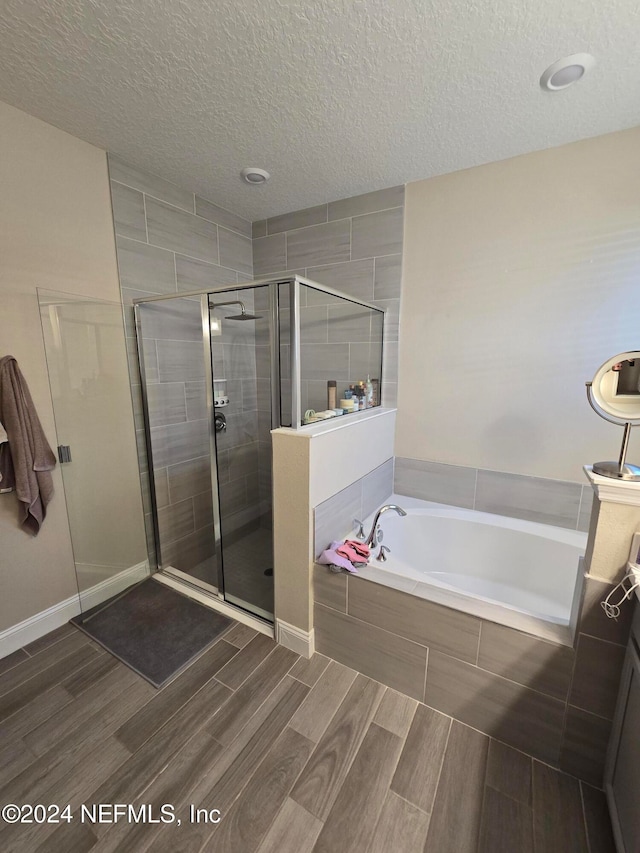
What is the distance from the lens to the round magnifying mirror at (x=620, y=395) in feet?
3.49

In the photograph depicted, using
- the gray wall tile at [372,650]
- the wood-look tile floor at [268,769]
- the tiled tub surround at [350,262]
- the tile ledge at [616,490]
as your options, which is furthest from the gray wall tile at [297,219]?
the wood-look tile floor at [268,769]

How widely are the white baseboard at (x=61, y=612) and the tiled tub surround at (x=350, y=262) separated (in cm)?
172

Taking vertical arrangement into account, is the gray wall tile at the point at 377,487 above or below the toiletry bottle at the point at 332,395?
below

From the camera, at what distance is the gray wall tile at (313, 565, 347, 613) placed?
1612mm

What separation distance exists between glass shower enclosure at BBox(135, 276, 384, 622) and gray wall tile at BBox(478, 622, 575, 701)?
3.72 feet

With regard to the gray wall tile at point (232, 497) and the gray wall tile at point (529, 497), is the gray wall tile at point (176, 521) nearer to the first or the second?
the gray wall tile at point (232, 497)

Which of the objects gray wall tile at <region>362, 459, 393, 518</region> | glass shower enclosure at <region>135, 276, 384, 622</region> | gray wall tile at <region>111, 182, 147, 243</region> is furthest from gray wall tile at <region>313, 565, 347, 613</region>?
gray wall tile at <region>111, 182, 147, 243</region>

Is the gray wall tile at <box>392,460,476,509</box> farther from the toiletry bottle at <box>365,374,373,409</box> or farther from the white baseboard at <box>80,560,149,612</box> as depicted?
the white baseboard at <box>80,560,149,612</box>

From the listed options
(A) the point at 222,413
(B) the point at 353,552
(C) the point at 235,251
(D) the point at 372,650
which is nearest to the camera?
(D) the point at 372,650

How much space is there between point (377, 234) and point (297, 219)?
665mm

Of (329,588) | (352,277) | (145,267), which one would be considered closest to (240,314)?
(145,267)

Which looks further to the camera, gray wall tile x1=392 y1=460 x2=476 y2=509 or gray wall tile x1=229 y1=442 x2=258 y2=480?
gray wall tile x1=229 y1=442 x2=258 y2=480

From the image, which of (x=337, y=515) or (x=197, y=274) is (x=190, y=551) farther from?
(x=197, y=274)

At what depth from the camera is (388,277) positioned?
7.49 feet
